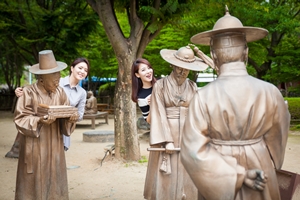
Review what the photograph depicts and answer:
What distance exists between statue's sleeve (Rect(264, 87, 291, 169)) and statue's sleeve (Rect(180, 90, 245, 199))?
0.36m

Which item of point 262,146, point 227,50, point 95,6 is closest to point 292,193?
point 262,146

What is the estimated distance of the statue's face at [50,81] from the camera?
173 inches

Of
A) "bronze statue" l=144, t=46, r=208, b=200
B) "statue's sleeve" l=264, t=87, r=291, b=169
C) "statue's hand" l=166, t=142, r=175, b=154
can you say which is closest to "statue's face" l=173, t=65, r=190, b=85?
"bronze statue" l=144, t=46, r=208, b=200

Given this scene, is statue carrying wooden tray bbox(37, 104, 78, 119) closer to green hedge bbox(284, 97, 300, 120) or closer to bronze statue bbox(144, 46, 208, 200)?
bronze statue bbox(144, 46, 208, 200)

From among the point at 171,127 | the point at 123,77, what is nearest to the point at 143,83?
the point at 171,127

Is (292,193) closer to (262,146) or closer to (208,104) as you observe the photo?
(262,146)

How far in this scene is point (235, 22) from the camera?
2617 millimetres

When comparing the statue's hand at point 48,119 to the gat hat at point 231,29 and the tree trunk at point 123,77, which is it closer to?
the gat hat at point 231,29

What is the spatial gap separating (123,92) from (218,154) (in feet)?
18.0

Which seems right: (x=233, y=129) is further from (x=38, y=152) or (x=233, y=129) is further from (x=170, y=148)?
(x=38, y=152)

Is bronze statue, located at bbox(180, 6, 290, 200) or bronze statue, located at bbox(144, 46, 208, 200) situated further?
bronze statue, located at bbox(144, 46, 208, 200)

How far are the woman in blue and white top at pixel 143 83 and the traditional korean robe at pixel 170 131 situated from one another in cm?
48

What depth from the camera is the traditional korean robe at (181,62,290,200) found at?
2455 mm

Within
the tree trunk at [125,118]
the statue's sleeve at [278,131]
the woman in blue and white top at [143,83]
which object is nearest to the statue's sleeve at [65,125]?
the woman in blue and white top at [143,83]
